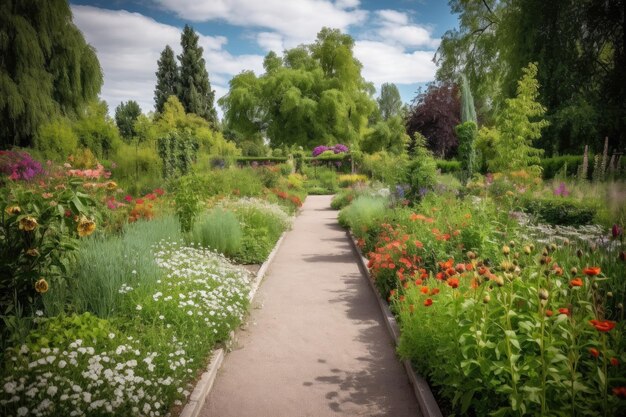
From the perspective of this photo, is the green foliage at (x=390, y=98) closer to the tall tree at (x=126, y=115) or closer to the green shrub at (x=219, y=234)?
the tall tree at (x=126, y=115)

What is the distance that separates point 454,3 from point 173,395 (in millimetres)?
29641

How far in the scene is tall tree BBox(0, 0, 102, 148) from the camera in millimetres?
16922

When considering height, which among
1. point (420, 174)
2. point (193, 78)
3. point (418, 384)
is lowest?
point (418, 384)

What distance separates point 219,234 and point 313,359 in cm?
390

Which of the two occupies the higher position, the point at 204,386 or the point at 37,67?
the point at 37,67

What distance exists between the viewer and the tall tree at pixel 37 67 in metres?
16.9

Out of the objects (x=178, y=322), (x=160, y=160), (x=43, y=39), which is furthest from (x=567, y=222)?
(x=43, y=39)

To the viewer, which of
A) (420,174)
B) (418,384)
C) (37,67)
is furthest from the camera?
(37,67)

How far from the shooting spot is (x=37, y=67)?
18016mm

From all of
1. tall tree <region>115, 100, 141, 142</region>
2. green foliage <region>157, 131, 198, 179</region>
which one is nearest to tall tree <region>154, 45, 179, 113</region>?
tall tree <region>115, 100, 141, 142</region>

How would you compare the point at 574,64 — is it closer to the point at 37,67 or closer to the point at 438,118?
the point at 438,118

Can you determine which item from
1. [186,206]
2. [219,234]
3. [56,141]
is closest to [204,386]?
[219,234]

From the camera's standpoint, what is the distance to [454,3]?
86.2 feet

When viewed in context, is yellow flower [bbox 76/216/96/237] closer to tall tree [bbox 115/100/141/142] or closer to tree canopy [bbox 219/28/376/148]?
tree canopy [bbox 219/28/376/148]
